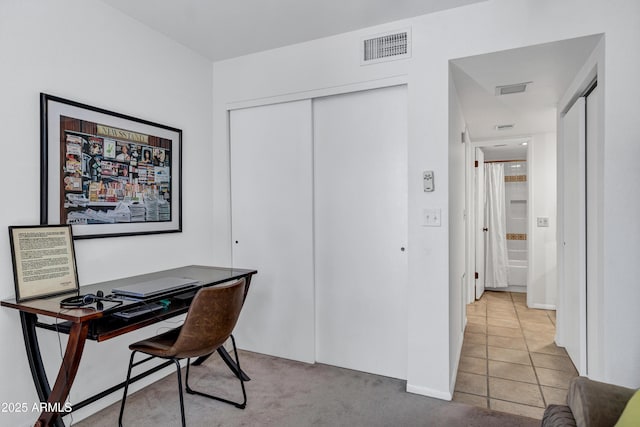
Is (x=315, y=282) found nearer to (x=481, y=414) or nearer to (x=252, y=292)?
(x=252, y=292)

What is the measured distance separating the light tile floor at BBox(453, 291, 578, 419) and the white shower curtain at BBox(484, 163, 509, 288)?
3.83ft

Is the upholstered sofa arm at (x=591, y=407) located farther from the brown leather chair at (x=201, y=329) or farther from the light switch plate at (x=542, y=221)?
the light switch plate at (x=542, y=221)

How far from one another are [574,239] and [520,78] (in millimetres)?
1275

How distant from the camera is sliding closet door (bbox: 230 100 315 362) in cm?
285

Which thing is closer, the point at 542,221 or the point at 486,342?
the point at 486,342

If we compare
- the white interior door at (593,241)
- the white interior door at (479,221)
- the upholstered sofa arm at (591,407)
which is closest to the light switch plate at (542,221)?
the white interior door at (479,221)

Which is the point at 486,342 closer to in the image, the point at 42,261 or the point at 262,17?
the point at 262,17

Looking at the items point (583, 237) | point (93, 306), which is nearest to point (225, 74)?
point (93, 306)

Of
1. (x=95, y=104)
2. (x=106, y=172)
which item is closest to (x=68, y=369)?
(x=106, y=172)

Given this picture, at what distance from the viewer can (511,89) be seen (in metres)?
2.83

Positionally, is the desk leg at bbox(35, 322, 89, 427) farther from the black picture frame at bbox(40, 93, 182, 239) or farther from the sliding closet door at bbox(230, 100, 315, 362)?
the sliding closet door at bbox(230, 100, 315, 362)

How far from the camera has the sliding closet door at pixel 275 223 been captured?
2846mm

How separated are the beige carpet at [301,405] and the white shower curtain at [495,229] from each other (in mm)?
3647

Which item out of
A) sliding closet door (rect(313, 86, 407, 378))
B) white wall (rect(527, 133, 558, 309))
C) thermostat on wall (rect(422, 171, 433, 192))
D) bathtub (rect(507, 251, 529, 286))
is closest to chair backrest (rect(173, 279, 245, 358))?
sliding closet door (rect(313, 86, 407, 378))
